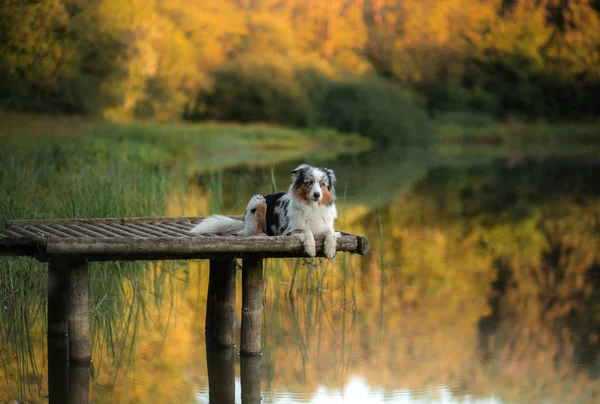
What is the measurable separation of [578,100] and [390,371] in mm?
46146

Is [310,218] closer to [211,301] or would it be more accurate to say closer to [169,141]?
[211,301]

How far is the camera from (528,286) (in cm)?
920

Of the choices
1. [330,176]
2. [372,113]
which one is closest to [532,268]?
[330,176]

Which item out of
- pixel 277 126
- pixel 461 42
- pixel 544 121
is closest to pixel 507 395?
pixel 277 126

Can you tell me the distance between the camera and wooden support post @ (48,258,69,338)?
5.72 metres

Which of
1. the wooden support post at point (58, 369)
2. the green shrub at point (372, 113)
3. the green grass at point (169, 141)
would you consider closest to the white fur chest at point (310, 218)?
the wooden support post at point (58, 369)

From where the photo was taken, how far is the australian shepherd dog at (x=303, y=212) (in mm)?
5527

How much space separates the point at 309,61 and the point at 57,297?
33.2m

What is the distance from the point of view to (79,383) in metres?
5.67

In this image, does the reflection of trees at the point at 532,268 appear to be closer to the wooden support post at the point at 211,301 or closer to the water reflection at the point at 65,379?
the wooden support post at the point at 211,301

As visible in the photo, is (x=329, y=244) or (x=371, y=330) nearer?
(x=329, y=244)

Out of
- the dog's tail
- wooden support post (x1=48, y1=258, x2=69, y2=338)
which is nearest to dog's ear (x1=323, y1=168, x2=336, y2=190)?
the dog's tail

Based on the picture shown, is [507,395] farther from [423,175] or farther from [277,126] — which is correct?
[277,126]

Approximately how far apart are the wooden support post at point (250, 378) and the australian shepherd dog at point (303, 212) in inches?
33.2
